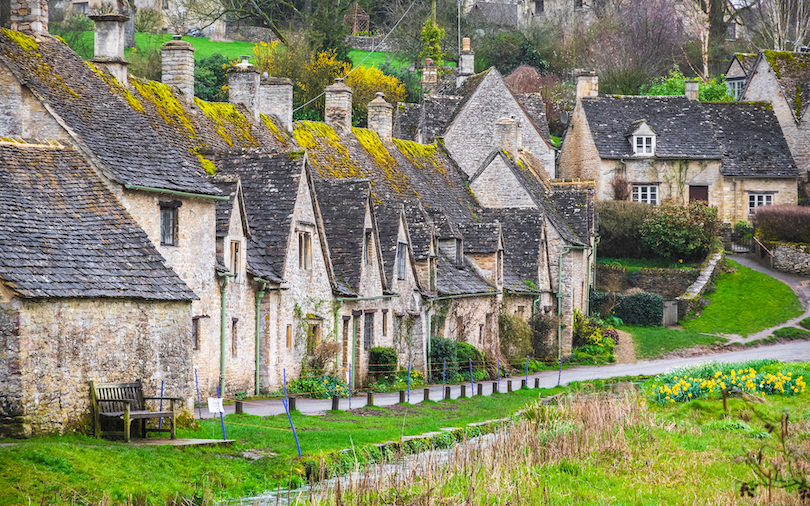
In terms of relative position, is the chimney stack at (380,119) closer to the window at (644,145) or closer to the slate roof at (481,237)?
the slate roof at (481,237)

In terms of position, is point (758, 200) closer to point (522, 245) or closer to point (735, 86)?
point (735, 86)

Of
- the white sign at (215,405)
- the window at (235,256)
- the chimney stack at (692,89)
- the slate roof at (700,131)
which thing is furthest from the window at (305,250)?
the chimney stack at (692,89)

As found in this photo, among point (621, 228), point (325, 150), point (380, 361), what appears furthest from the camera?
point (621, 228)

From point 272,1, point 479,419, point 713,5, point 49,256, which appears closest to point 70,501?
point 49,256

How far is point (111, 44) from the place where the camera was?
33.4 m

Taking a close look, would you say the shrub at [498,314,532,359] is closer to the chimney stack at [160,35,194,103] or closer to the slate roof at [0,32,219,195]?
the chimney stack at [160,35,194,103]

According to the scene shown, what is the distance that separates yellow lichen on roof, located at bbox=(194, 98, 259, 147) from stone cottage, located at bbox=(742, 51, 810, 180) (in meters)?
46.2

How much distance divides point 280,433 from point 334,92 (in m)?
27.9

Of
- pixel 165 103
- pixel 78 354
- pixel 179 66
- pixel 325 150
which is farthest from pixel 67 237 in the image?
pixel 325 150

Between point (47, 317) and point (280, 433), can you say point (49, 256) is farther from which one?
point (280, 433)

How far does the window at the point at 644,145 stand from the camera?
238 ft

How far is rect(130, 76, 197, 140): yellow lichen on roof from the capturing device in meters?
34.6

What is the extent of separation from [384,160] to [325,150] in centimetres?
582

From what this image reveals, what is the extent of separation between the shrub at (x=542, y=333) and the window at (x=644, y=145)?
24.8 meters
